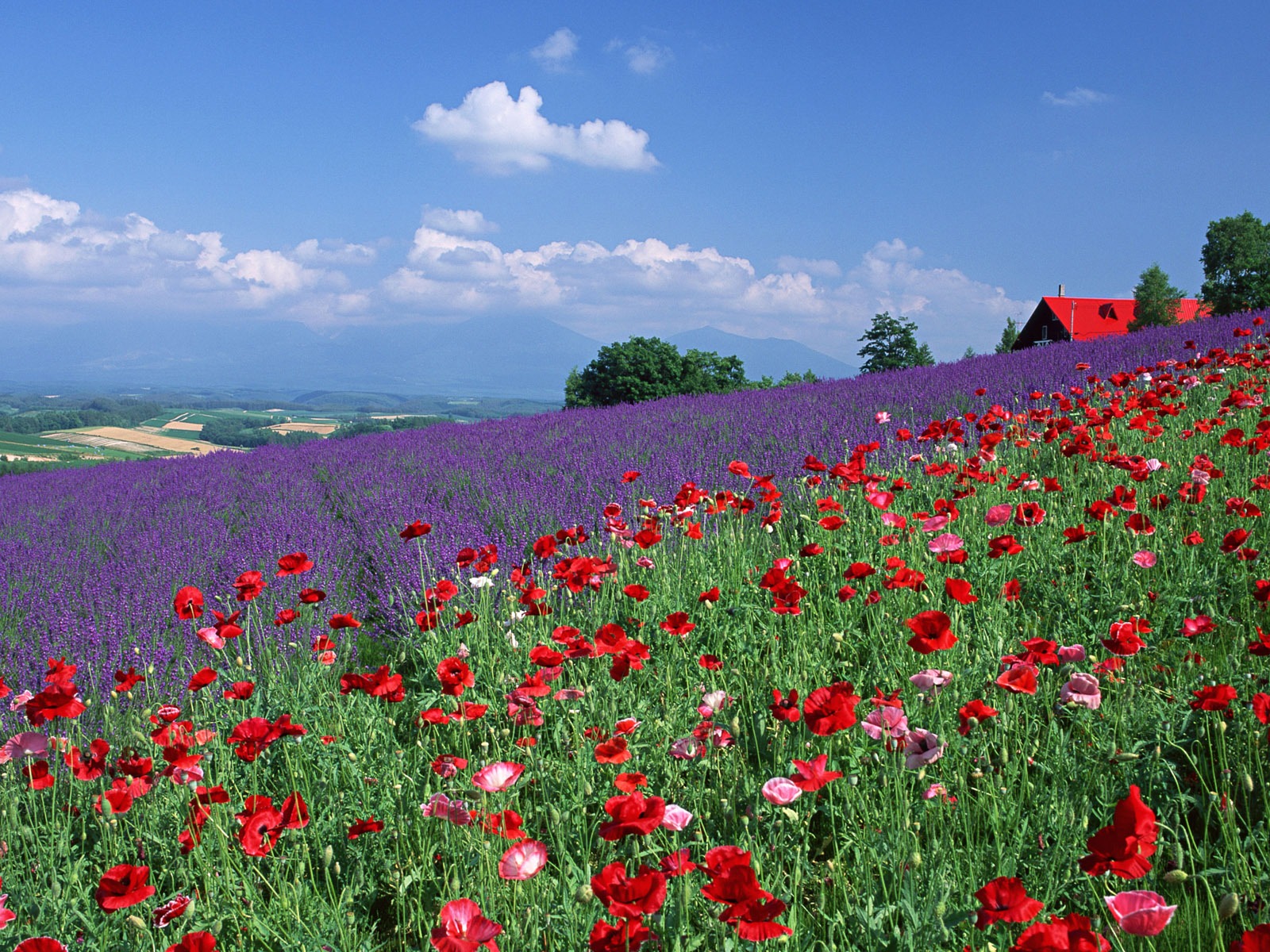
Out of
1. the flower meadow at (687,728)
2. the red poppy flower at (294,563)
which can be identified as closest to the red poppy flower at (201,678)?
the flower meadow at (687,728)

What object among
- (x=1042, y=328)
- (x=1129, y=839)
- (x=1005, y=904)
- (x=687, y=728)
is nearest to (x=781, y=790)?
(x=1005, y=904)

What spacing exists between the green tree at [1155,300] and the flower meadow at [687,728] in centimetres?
3712

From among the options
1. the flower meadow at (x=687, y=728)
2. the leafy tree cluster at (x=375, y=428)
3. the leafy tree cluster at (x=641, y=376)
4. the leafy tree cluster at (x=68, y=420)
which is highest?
the leafy tree cluster at (x=641, y=376)

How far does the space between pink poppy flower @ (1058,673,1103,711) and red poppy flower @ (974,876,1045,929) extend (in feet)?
2.14

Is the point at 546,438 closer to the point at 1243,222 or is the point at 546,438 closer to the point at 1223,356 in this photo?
the point at 1223,356

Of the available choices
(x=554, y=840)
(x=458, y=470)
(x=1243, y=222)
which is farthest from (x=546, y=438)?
(x=1243, y=222)

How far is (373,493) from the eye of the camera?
17.9ft

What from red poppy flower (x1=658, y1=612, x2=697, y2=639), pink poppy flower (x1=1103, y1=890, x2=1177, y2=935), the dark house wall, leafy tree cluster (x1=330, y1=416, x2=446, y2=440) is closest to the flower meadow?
pink poppy flower (x1=1103, y1=890, x2=1177, y2=935)

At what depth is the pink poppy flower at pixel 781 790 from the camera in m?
1.23

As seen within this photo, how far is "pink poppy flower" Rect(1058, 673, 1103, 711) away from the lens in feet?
4.77

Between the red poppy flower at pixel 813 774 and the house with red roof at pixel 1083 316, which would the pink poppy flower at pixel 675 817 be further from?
the house with red roof at pixel 1083 316

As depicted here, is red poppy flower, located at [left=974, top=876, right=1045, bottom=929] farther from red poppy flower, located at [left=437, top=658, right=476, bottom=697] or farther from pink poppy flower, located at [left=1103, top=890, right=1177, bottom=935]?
red poppy flower, located at [left=437, top=658, right=476, bottom=697]

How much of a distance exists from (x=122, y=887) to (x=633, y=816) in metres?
0.80

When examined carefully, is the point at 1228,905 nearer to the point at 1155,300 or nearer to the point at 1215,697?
the point at 1215,697
